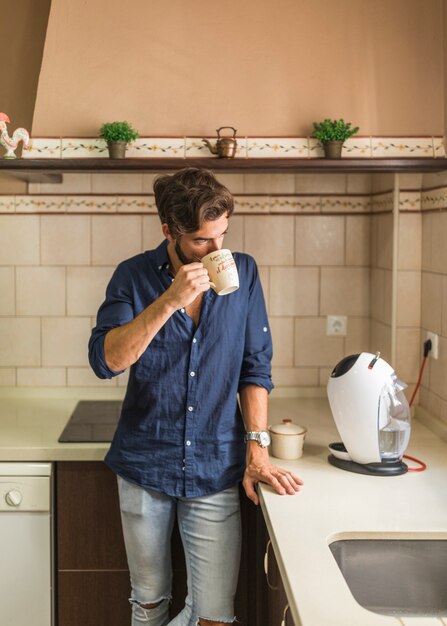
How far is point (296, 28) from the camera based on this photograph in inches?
95.2

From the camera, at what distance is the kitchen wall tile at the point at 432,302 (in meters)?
2.41

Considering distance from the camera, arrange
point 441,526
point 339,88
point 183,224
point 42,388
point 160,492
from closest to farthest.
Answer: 1. point 441,526
2. point 183,224
3. point 160,492
4. point 339,88
5. point 42,388

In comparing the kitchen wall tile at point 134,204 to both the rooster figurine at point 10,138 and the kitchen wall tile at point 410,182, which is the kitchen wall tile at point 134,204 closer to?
the rooster figurine at point 10,138

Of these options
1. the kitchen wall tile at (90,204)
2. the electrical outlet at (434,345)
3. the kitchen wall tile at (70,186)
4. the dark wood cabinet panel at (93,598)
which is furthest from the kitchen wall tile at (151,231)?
the dark wood cabinet panel at (93,598)

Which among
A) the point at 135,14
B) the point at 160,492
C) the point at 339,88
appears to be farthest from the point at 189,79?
the point at 160,492

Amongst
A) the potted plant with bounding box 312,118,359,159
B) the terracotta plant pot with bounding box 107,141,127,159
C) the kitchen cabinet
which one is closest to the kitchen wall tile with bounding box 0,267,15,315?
the terracotta plant pot with bounding box 107,141,127,159

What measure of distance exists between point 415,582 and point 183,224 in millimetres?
948

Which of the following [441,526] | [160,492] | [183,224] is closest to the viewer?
[441,526]

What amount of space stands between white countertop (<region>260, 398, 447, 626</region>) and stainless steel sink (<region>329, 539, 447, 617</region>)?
0.04 metres

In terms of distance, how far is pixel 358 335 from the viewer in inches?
113

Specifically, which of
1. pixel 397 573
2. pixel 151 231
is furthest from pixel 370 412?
pixel 151 231

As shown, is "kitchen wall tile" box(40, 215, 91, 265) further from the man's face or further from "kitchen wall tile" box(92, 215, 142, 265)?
the man's face

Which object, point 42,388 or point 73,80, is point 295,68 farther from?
point 42,388

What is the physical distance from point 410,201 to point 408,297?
33 centimetres
